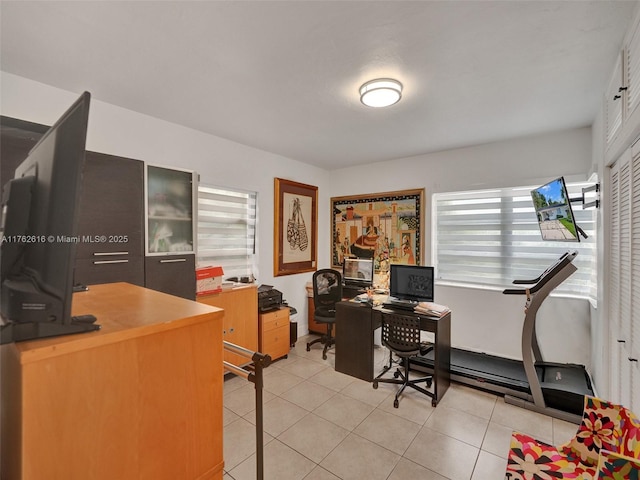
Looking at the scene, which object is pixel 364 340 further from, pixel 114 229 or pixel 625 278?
pixel 114 229

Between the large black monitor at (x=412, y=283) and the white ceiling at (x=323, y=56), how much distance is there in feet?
5.37

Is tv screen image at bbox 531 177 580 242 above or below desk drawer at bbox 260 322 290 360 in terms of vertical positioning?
above

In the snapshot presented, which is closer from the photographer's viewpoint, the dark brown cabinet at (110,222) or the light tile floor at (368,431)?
Result: the light tile floor at (368,431)

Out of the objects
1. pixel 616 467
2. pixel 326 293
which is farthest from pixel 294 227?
pixel 616 467

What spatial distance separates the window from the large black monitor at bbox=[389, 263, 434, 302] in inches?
75.6

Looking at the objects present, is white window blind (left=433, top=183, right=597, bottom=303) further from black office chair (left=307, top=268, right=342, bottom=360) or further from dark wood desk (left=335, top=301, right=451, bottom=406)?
black office chair (left=307, top=268, right=342, bottom=360)

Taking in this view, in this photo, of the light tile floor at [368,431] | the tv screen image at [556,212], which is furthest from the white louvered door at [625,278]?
the light tile floor at [368,431]

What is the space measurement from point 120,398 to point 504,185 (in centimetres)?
424

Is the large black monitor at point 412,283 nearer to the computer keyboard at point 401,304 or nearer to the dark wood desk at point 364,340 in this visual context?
the computer keyboard at point 401,304

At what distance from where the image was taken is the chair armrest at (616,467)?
3.26 feet

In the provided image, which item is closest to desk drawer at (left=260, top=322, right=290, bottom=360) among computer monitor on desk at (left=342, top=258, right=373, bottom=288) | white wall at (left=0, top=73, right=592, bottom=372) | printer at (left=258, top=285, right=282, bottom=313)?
printer at (left=258, top=285, right=282, bottom=313)

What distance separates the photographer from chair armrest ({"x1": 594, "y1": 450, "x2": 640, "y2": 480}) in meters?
0.99

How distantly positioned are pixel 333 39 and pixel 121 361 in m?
1.97

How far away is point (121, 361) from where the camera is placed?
624 mm
